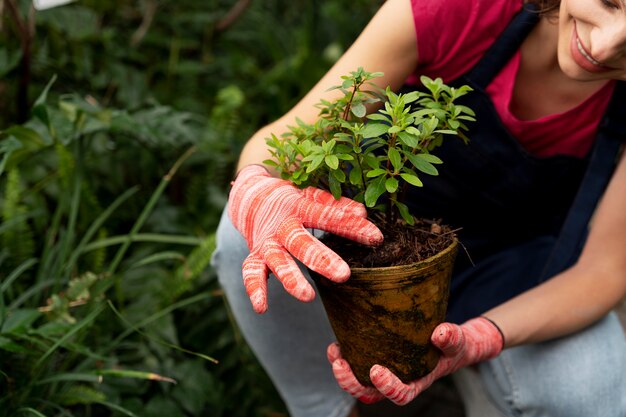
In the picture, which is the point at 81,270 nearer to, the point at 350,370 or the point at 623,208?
the point at 350,370

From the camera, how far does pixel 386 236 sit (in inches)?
51.8

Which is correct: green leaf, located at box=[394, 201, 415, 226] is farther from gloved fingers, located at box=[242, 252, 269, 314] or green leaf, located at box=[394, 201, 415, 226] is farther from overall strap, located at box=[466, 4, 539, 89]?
overall strap, located at box=[466, 4, 539, 89]

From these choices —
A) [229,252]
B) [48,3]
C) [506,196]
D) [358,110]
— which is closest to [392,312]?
[358,110]

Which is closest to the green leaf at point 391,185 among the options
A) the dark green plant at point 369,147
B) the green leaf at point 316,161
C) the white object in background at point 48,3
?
the dark green plant at point 369,147

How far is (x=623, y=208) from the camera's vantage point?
5.65 ft

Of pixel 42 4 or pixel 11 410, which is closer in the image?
pixel 11 410

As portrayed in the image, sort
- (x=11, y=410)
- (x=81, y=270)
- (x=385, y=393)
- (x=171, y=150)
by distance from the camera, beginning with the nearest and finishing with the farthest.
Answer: (x=385, y=393) < (x=11, y=410) < (x=81, y=270) < (x=171, y=150)

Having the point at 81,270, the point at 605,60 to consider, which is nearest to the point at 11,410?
the point at 81,270

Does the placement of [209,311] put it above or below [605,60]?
below

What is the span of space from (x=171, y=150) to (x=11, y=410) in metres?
1.20

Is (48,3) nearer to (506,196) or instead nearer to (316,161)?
(506,196)

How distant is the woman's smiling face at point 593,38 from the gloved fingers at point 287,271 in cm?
68

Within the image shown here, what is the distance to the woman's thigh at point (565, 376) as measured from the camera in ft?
5.33

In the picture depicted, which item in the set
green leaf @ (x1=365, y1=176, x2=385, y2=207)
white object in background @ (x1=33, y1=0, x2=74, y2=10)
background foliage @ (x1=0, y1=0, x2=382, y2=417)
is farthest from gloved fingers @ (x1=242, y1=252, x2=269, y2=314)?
white object in background @ (x1=33, y1=0, x2=74, y2=10)
